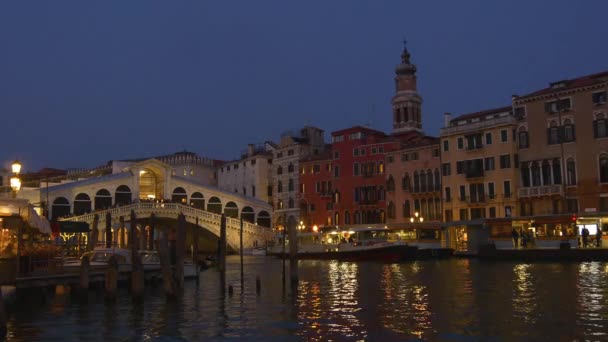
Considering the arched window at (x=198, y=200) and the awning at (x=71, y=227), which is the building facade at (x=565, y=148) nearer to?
the awning at (x=71, y=227)

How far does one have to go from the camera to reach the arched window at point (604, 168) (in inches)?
1496

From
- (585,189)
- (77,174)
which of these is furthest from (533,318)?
(77,174)

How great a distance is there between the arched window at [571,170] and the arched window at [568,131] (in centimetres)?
121

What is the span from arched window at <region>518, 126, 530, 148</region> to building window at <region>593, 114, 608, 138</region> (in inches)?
165

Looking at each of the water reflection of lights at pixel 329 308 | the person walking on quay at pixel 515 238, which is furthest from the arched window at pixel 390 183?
the water reflection of lights at pixel 329 308

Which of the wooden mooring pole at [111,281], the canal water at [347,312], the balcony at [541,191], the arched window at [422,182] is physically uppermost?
the arched window at [422,182]

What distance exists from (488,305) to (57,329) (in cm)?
1014

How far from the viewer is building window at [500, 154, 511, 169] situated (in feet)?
139

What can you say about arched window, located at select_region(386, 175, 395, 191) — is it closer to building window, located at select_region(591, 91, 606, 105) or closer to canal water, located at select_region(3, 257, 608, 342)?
building window, located at select_region(591, 91, 606, 105)

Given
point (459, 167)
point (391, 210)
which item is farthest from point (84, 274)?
point (391, 210)

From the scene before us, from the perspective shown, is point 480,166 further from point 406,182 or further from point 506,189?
point 406,182

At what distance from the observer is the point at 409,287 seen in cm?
2220

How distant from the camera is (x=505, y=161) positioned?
140 ft

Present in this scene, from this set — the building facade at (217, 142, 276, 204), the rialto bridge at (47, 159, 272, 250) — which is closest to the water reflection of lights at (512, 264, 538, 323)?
the rialto bridge at (47, 159, 272, 250)
